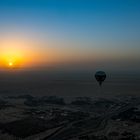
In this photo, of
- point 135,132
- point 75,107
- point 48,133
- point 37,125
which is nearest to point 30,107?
point 75,107

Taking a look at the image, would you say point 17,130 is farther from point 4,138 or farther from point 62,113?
point 62,113

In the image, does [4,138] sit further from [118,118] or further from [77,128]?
[118,118]

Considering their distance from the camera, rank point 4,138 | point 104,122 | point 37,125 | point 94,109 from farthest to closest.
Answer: point 94,109
point 104,122
point 37,125
point 4,138

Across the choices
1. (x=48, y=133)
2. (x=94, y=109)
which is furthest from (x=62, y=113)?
(x=48, y=133)

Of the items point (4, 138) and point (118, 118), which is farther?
point (118, 118)

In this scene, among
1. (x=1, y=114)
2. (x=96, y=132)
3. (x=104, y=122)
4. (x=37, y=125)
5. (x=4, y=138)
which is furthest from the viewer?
(x=1, y=114)

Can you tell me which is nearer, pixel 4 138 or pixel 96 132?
pixel 4 138
